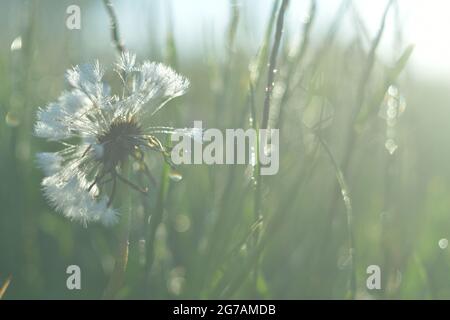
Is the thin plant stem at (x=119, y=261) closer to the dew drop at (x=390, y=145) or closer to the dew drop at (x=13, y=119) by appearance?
the dew drop at (x=13, y=119)

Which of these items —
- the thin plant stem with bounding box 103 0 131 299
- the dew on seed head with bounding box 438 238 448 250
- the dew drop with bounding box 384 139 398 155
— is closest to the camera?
the thin plant stem with bounding box 103 0 131 299

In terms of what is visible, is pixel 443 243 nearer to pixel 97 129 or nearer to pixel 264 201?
pixel 264 201

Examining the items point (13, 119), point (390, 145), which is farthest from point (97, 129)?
point (390, 145)

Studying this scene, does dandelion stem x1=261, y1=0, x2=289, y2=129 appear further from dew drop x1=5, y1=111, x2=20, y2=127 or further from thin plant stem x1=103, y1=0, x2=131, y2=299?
dew drop x1=5, y1=111, x2=20, y2=127

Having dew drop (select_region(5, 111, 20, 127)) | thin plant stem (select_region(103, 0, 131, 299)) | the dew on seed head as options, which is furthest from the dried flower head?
the dew on seed head
